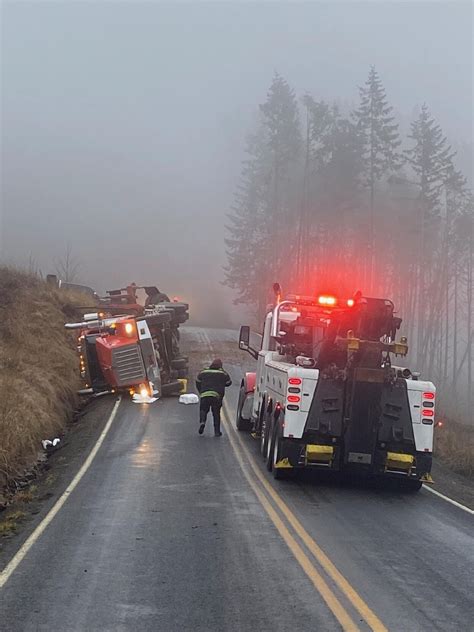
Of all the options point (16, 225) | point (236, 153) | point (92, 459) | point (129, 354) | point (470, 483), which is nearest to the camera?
point (92, 459)

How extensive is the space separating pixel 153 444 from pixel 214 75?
13823 centimetres

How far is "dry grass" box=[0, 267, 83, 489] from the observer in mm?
14406

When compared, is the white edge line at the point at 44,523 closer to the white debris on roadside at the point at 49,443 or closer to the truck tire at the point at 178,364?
the white debris on roadside at the point at 49,443

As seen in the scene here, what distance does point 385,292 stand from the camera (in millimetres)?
65625

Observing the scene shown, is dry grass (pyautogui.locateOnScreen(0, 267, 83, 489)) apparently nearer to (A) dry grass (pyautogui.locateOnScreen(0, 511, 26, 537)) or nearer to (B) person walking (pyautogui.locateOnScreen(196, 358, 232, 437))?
(A) dry grass (pyautogui.locateOnScreen(0, 511, 26, 537))

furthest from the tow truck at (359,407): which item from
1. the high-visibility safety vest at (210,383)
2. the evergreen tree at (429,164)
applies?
the evergreen tree at (429,164)

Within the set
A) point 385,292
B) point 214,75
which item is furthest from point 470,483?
point 214,75

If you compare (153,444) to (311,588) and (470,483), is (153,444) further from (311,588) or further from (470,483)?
(311,588)

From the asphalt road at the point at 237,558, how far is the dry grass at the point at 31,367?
259cm

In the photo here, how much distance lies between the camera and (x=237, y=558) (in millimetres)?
7461

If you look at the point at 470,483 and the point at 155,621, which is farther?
the point at 470,483

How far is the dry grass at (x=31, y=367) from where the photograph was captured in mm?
14406

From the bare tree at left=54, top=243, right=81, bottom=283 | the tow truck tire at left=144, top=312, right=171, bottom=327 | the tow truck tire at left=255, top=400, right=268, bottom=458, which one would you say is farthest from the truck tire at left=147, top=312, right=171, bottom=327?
the bare tree at left=54, top=243, right=81, bottom=283

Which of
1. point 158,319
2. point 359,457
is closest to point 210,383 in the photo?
point 359,457
